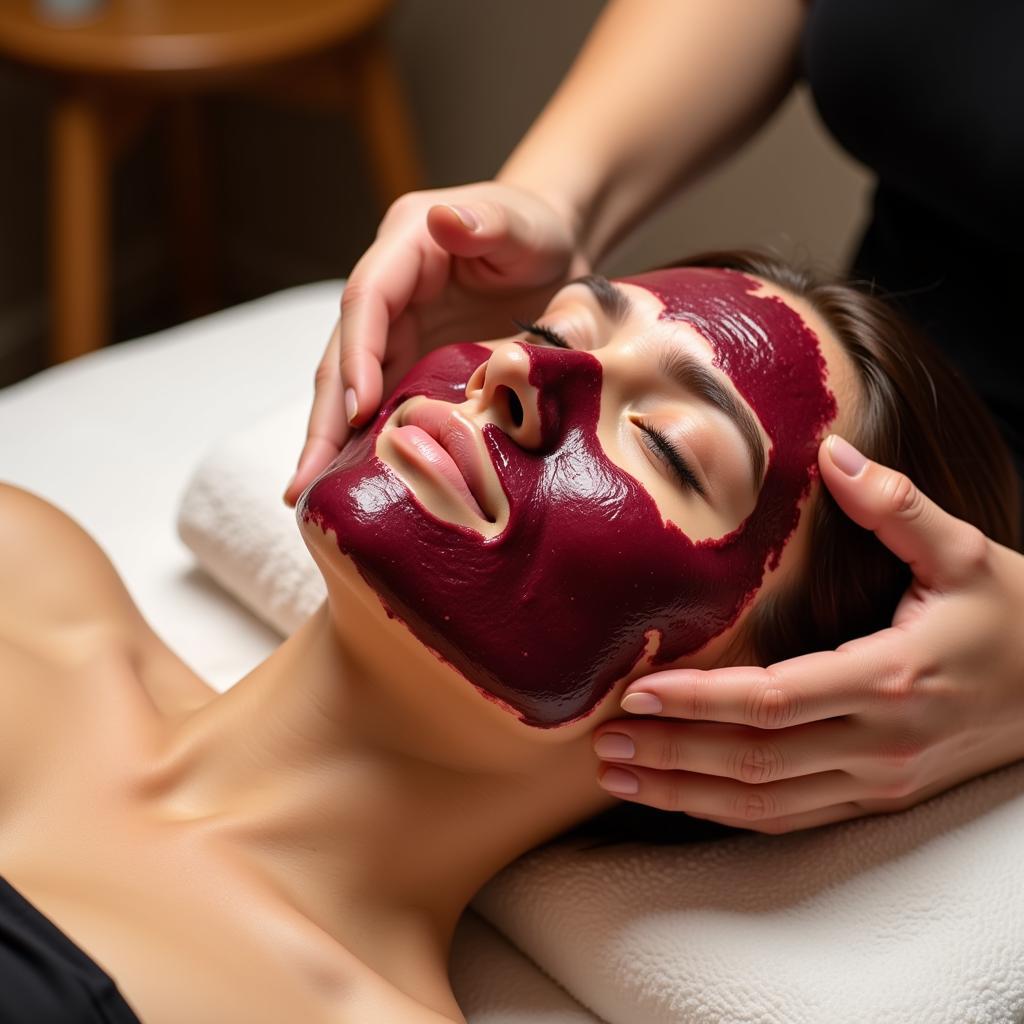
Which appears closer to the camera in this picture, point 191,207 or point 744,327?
point 744,327

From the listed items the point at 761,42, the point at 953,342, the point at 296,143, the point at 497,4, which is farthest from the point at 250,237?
the point at 953,342

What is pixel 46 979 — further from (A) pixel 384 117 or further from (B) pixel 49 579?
(A) pixel 384 117

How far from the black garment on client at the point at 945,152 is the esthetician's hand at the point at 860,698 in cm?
32

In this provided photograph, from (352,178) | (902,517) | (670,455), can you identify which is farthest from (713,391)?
(352,178)

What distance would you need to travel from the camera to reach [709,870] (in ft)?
3.43

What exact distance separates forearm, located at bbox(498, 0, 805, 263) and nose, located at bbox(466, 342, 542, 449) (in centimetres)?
45

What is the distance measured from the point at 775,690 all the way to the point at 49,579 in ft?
2.09

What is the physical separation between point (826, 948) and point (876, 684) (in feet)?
0.71

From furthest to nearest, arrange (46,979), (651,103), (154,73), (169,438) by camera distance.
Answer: (154,73) → (169,438) → (651,103) → (46,979)

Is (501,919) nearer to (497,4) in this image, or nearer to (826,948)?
(826,948)

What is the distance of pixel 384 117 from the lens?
2.47 metres

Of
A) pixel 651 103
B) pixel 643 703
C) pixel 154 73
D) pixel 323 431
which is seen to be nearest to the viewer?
pixel 643 703

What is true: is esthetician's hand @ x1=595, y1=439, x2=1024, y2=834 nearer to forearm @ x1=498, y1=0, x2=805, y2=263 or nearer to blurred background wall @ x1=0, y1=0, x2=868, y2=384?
forearm @ x1=498, y1=0, x2=805, y2=263

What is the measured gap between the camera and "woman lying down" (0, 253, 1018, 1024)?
34.7 inches
